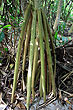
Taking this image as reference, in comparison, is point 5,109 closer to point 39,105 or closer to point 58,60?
point 39,105

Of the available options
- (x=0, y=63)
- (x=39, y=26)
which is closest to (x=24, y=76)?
(x=0, y=63)

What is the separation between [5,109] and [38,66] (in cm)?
61

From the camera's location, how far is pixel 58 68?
1.74m

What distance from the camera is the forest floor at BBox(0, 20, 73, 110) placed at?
1336 mm

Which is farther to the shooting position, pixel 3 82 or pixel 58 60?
pixel 58 60

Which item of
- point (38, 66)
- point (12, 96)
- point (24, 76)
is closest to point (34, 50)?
point (38, 66)

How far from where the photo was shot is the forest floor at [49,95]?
1336 mm

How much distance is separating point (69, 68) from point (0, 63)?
1.02 metres

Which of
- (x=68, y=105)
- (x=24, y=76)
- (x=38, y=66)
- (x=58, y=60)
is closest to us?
(x=68, y=105)

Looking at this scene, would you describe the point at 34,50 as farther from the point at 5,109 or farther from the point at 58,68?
the point at 5,109

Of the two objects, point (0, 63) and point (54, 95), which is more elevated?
point (0, 63)

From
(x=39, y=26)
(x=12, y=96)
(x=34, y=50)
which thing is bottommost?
(x=12, y=96)

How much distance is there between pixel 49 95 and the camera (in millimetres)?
1468

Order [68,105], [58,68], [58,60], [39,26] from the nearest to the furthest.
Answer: [39,26] → [68,105] → [58,68] → [58,60]
